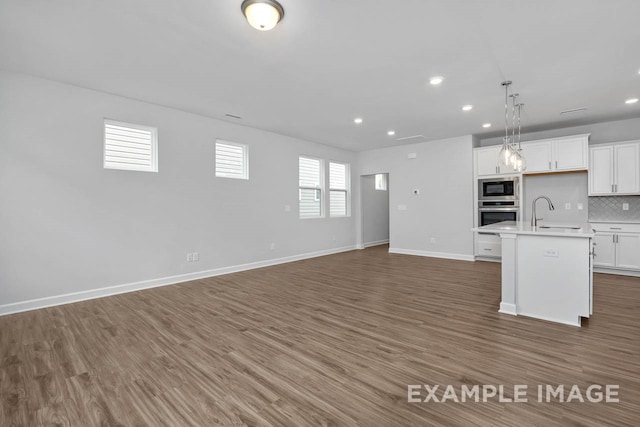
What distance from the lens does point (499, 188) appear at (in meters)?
6.20

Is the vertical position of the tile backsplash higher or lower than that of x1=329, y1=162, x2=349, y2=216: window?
lower

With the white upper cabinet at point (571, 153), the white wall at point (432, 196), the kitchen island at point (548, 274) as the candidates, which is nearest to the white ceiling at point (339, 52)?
the white upper cabinet at point (571, 153)

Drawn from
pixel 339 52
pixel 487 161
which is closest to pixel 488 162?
pixel 487 161

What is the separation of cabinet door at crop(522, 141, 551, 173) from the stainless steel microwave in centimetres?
34

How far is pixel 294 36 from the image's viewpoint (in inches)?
108

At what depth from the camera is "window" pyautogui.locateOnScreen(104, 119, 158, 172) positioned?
4238mm

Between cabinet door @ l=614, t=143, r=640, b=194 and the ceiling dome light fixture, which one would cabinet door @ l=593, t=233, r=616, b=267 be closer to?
cabinet door @ l=614, t=143, r=640, b=194

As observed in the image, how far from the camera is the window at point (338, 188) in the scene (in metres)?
7.95

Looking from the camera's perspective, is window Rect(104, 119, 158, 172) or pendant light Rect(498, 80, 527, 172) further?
window Rect(104, 119, 158, 172)

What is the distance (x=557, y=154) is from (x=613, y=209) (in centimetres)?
142

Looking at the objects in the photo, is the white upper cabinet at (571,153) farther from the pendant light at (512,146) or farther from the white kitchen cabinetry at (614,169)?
the pendant light at (512,146)

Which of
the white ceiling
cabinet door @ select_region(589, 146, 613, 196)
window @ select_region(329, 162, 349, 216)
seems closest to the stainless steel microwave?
cabinet door @ select_region(589, 146, 613, 196)

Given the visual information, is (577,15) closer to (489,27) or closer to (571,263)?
(489,27)

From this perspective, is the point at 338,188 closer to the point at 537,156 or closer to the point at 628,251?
the point at 537,156
